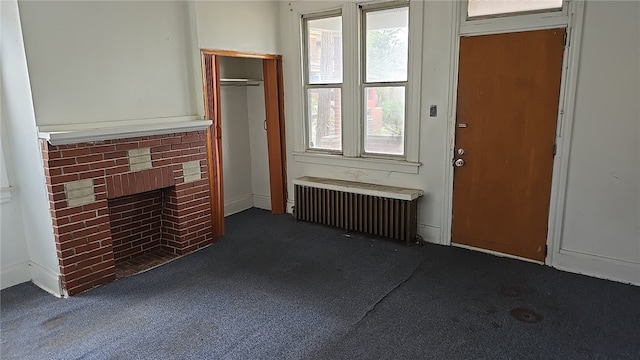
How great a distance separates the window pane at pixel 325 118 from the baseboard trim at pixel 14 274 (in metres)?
2.94

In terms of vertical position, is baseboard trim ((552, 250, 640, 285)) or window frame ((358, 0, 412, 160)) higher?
window frame ((358, 0, 412, 160))

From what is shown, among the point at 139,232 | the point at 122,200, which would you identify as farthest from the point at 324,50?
the point at 139,232

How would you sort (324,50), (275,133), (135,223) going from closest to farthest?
(135,223)
(324,50)
(275,133)

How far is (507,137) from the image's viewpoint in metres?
3.66

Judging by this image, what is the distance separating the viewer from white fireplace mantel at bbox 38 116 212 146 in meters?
3.01

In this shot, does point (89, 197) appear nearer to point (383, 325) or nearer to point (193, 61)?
point (193, 61)

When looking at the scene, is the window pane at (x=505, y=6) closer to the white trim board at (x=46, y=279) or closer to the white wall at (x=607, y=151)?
the white wall at (x=607, y=151)

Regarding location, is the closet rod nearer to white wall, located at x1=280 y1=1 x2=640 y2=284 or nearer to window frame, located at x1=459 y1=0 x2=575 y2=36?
white wall, located at x1=280 y1=1 x2=640 y2=284

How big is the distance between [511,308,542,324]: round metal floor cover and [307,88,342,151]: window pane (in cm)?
247

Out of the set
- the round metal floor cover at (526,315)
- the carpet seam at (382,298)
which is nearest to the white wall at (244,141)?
the carpet seam at (382,298)

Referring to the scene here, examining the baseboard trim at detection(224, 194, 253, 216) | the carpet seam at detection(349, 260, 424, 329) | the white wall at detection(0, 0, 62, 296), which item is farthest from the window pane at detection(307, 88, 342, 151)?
the white wall at detection(0, 0, 62, 296)

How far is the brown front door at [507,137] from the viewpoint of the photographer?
3.44m

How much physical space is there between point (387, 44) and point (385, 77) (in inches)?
12.3

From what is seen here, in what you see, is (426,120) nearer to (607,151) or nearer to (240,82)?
(607,151)
